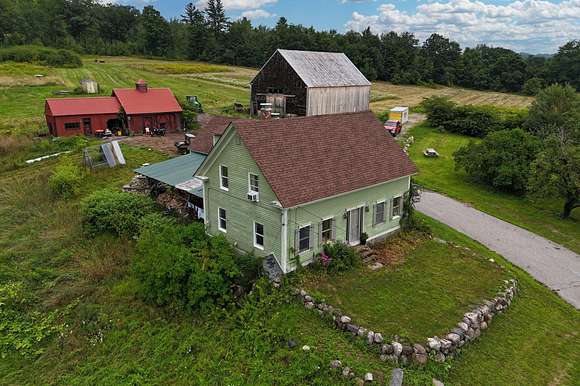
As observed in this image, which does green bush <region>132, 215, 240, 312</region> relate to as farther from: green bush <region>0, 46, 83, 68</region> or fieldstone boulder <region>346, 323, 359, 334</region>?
green bush <region>0, 46, 83, 68</region>

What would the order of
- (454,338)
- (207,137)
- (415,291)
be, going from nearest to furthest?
1. (454,338)
2. (415,291)
3. (207,137)

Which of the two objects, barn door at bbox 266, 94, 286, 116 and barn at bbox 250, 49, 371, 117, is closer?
barn at bbox 250, 49, 371, 117

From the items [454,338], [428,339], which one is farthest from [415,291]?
[428,339]

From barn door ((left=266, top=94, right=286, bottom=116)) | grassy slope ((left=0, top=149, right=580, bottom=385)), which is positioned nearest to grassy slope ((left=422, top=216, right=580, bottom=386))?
grassy slope ((left=0, top=149, right=580, bottom=385))

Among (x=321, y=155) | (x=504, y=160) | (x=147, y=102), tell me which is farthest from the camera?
(x=147, y=102)

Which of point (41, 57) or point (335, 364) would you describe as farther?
point (41, 57)

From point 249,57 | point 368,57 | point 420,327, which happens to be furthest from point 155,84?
point 420,327

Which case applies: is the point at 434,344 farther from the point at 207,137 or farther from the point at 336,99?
the point at 336,99

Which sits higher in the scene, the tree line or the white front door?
the tree line

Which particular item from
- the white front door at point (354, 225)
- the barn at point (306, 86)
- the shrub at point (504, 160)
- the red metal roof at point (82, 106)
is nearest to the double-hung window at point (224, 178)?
the white front door at point (354, 225)
